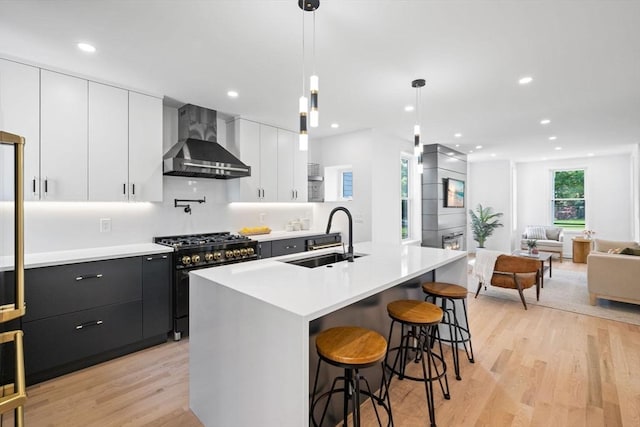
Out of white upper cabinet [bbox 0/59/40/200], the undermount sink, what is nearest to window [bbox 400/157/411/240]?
the undermount sink

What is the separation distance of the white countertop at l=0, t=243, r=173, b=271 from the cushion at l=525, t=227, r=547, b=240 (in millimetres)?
8595

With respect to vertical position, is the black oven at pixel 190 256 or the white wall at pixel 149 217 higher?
the white wall at pixel 149 217

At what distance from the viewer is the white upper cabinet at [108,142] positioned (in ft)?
9.28

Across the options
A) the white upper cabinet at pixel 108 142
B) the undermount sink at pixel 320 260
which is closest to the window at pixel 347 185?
the undermount sink at pixel 320 260

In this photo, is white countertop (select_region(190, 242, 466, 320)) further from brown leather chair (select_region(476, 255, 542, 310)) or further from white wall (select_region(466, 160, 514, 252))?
white wall (select_region(466, 160, 514, 252))

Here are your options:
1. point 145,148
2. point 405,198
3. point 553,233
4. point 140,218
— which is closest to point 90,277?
point 140,218

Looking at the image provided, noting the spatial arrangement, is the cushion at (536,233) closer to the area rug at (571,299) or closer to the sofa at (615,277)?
the area rug at (571,299)

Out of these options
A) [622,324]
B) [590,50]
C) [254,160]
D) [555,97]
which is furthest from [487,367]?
[254,160]

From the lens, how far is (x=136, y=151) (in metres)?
3.10

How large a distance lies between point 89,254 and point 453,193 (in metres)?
6.40

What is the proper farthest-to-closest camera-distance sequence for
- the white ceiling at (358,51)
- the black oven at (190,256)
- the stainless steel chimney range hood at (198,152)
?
1. the stainless steel chimney range hood at (198,152)
2. the black oven at (190,256)
3. the white ceiling at (358,51)

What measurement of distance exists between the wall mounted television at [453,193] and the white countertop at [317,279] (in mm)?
4193

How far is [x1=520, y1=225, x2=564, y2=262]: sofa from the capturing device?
7.40 metres

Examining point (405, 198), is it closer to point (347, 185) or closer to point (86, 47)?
point (347, 185)
